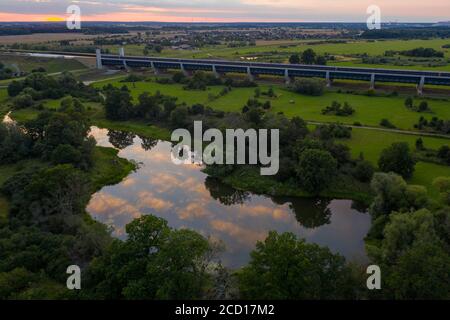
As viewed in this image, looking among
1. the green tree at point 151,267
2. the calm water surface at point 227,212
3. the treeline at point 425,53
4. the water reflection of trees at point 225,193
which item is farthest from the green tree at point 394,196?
the treeline at point 425,53

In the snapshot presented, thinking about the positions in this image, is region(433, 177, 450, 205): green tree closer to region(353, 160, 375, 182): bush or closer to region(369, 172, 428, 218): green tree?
region(369, 172, 428, 218): green tree

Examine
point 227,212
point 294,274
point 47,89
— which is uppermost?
point 47,89

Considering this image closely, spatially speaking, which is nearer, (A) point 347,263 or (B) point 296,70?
(A) point 347,263

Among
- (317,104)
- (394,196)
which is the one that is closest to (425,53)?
(317,104)

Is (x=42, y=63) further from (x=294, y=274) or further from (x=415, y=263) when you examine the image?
(x=415, y=263)

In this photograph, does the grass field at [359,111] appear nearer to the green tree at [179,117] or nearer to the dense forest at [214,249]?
the green tree at [179,117]
